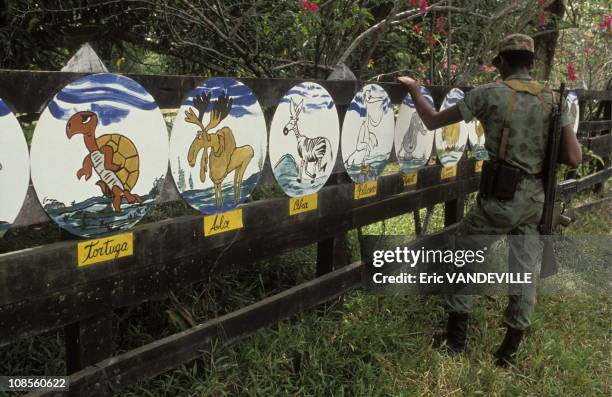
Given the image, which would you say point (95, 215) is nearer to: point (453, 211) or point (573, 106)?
point (453, 211)

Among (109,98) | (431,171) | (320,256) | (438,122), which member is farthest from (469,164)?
(109,98)

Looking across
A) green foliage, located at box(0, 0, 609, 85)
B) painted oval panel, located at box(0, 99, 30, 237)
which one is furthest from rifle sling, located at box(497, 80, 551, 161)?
painted oval panel, located at box(0, 99, 30, 237)

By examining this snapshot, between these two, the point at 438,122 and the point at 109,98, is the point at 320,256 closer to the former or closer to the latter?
the point at 438,122

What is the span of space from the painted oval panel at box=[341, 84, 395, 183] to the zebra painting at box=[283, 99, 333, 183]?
16 cm

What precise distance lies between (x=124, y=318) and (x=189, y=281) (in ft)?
2.75

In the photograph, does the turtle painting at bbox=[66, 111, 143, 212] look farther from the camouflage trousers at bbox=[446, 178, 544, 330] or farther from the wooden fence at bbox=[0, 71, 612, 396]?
the camouflage trousers at bbox=[446, 178, 544, 330]

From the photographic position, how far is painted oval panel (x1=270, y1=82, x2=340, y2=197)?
9.34ft

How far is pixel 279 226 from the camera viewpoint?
2.94 m

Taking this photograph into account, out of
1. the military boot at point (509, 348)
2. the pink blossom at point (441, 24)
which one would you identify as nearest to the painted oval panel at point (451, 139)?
the pink blossom at point (441, 24)

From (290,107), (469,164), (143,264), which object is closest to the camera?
(143,264)

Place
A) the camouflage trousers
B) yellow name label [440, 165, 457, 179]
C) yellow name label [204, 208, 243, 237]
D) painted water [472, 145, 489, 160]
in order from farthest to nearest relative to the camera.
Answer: painted water [472, 145, 489, 160] → yellow name label [440, 165, 457, 179] → the camouflage trousers → yellow name label [204, 208, 243, 237]

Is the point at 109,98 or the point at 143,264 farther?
the point at 143,264

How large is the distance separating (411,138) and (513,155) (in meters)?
0.67

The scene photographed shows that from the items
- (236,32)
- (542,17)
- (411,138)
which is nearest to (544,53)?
(542,17)
